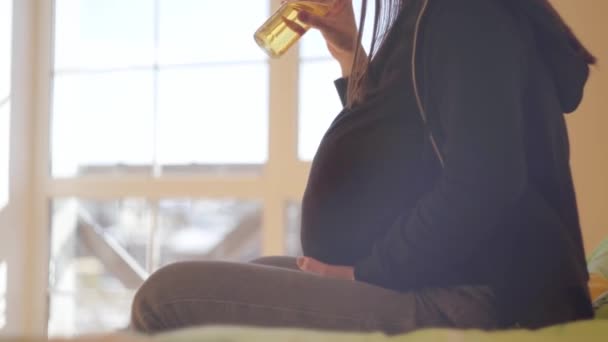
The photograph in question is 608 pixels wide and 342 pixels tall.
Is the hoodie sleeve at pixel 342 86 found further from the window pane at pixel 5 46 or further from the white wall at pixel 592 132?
the window pane at pixel 5 46

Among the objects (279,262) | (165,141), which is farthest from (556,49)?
(165,141)

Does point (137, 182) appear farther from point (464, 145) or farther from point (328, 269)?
point (464, 145)

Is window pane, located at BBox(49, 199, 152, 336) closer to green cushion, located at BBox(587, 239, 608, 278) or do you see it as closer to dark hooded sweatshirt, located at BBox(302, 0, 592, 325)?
green cushion, located at BBox(587, 239, 608, 278)

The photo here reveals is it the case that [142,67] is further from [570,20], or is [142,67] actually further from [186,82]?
[570,20]

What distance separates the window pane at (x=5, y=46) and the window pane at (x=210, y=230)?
0.71 metres

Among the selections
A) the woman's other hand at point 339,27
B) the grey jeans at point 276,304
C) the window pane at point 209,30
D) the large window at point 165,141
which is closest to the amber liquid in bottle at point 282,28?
the woman's other hand at point 339,27

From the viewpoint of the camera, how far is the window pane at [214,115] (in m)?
2.22

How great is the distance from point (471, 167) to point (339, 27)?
18.7 inches

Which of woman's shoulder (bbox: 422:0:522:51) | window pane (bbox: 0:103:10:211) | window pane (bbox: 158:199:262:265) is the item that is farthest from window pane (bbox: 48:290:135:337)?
woman's shoulder (bbox: 422:0:522:51)

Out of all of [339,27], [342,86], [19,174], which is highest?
[339,27]

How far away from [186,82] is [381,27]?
1500 mm

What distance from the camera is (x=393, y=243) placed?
807 millimetres

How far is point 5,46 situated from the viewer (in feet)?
7.85

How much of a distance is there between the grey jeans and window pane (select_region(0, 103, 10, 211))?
72.2 inches
